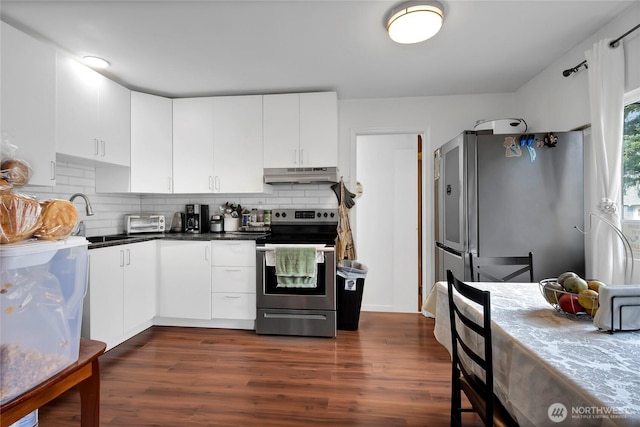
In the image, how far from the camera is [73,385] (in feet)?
2.54

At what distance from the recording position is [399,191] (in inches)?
139

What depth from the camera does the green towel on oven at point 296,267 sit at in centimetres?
258

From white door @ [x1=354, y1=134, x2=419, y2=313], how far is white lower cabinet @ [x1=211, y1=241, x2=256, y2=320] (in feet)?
4.42

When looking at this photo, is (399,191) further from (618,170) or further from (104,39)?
(104,39)

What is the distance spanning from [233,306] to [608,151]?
10.1ft

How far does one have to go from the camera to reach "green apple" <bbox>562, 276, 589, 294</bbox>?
1057 millimetres

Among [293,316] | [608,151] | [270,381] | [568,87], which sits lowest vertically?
[270,381]

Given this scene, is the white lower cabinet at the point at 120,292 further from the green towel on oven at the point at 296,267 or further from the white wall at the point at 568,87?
the white wall at the point at 568,87

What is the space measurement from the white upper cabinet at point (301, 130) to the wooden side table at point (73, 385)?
2371 millimetres

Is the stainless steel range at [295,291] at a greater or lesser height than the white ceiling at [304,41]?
lesser

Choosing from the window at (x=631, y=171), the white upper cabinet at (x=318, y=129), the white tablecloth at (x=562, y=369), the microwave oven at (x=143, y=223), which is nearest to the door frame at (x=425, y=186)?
the white upper cabinet at (x=318, y=129)

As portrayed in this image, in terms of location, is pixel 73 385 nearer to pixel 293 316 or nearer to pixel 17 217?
pixel 17 217

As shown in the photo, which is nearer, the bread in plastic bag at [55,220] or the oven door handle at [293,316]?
the bread in plastic bag at [55,220]

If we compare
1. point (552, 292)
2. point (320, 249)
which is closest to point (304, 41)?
point (320, 249)
